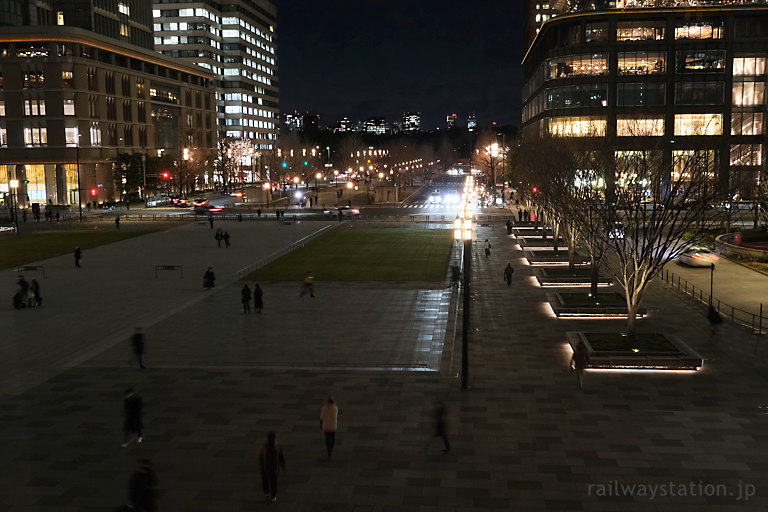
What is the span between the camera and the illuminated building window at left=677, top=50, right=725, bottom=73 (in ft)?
288

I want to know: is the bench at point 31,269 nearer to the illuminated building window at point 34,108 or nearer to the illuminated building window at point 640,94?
the illuminated building window at point 34,108

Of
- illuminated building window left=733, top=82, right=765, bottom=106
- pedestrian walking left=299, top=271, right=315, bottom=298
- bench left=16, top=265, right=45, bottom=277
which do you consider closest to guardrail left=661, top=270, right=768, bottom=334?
pedestrian walking left=299, top=271, right=315, bottom=298

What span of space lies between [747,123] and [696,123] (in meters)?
6.56

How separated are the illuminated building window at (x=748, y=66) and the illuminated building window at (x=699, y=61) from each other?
5.96 feet

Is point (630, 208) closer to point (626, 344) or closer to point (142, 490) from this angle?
point (626, 344)

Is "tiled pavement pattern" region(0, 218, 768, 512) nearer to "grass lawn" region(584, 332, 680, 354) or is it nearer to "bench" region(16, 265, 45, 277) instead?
"grass lawn" region(584, 332, 680, 354)

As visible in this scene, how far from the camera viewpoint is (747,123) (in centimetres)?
8825

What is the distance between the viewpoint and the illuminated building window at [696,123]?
88.3 meters

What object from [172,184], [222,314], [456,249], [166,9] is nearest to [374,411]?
[222,314]

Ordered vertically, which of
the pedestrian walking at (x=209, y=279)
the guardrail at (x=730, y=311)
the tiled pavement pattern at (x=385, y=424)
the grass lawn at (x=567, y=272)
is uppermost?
the pedestrian walking at (x=209, y=279)

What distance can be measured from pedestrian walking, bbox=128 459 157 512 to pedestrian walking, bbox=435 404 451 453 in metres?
5.97

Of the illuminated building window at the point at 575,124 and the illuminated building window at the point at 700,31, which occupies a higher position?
the illuminated building window at the point at 700,31

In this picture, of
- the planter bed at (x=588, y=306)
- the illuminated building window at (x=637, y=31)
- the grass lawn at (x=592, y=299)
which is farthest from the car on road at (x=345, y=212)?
the planter bed at (x=588, y=306)

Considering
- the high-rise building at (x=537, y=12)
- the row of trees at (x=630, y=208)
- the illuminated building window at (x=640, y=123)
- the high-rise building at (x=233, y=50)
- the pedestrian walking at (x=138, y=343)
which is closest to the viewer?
the pedestrian walking at (x=138, y=343)
